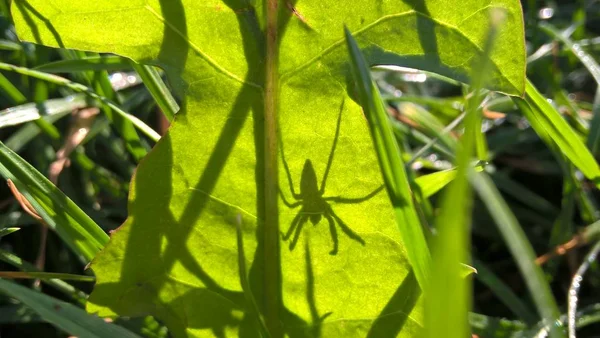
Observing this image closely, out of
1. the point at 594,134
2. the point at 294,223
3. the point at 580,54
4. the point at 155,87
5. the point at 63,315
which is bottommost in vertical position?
the point at 63,315

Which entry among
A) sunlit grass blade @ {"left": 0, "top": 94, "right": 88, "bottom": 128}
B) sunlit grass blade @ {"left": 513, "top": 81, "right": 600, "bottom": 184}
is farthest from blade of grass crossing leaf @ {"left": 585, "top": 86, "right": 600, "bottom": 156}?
Result: sunlit grass blade @ {"left": 0, "top": 94, "right": 88, "bottom": 128}

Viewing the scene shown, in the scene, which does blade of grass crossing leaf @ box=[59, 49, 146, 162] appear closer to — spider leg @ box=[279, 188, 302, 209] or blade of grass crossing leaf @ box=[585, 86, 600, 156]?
spider leg @ box=[279, 188, 302, 209]

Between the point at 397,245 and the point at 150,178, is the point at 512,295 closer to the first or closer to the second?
the point at 397,245

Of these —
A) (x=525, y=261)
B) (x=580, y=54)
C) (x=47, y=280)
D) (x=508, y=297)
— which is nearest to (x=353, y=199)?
(x=525, y=261)

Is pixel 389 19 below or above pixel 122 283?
above

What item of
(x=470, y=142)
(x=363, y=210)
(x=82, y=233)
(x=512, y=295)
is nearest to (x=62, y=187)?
(x=82, y=233)

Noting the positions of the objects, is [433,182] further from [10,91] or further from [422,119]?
[10,91]

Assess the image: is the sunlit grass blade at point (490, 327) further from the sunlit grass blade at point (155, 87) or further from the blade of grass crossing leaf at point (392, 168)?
the sunlit grass blade at point (155, 87)
